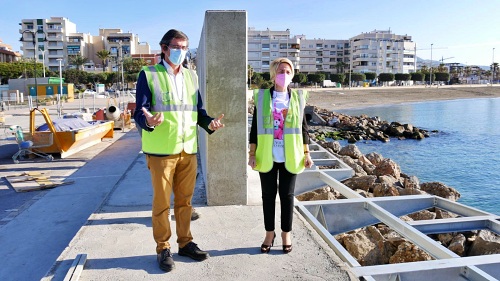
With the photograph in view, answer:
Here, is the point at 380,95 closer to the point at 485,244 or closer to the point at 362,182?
the point at 362,182

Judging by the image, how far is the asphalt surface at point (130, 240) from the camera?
378 centimetres

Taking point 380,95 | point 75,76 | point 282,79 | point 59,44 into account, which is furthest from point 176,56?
point 59,44

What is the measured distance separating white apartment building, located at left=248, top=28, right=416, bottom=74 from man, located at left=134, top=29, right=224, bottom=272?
11729 centimetres

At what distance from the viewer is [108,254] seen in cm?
412

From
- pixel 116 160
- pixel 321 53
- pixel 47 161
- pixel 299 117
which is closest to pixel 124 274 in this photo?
pixel 299 117

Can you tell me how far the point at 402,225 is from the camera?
15.9 ft

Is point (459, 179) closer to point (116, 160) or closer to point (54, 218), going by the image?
point (116, 160)

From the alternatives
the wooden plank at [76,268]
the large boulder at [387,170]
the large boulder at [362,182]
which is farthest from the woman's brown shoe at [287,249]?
the large boulder at [387,170]

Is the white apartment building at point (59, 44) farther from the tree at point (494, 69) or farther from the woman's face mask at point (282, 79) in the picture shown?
the tree at point (494, 69)

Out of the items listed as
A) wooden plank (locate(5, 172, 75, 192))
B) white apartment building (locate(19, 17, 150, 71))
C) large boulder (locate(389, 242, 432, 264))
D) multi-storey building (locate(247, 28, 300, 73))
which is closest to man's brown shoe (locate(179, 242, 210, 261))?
large boulder (locate(389, 242, 432, 264))

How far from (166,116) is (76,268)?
1520 mm

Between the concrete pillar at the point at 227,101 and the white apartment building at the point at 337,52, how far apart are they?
116m

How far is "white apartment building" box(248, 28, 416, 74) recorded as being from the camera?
12238 cm

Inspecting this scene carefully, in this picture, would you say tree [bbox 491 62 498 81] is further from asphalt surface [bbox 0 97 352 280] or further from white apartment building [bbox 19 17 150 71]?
asphalt surface [bbox 0 97 352 280]
